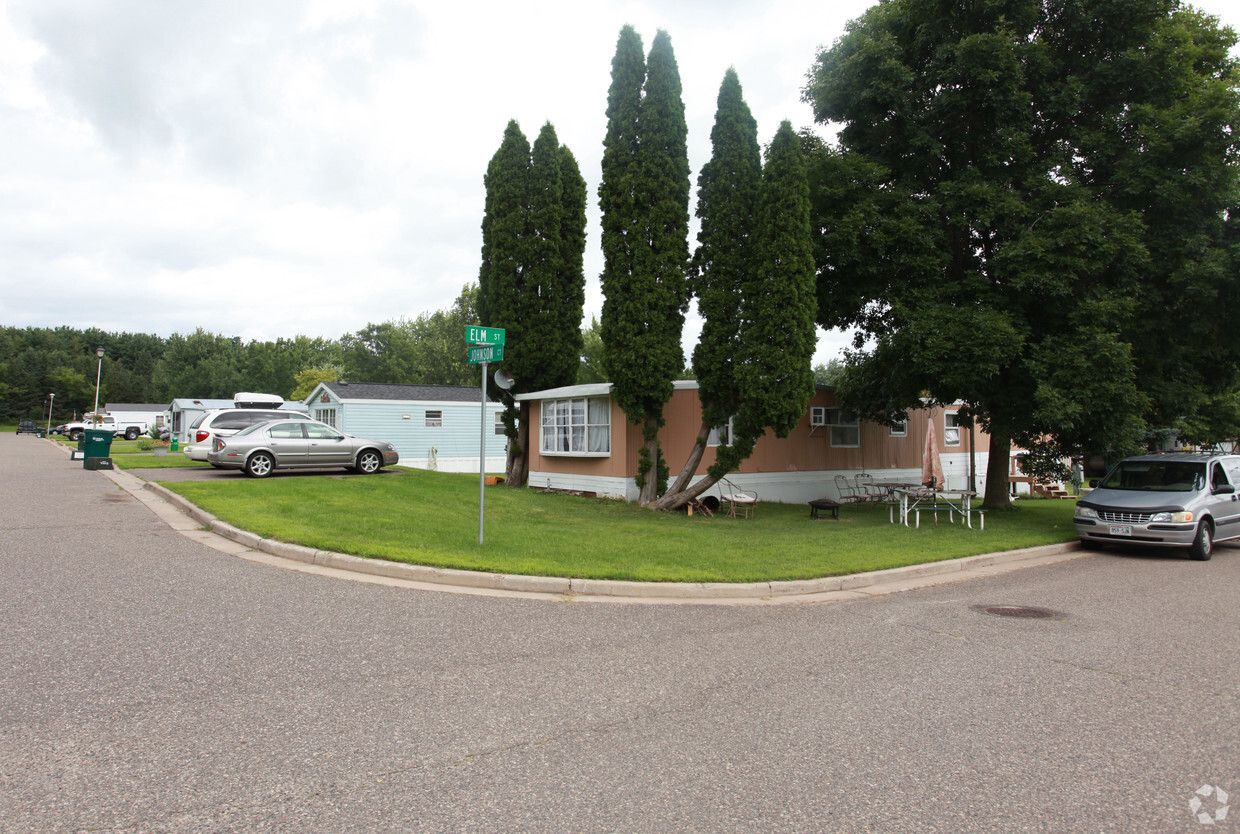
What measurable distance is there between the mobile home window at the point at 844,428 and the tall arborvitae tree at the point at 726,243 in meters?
6.88

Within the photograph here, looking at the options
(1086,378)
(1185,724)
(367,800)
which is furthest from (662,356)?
(367,800)

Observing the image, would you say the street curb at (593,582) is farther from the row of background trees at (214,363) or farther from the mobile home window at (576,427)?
the row of background trees at (214,363)

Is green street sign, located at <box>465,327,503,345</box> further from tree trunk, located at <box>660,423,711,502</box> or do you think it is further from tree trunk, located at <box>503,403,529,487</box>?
tree trunk, located at <box>503,403,529,487</box>

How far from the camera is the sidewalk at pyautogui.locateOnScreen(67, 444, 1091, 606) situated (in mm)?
7664

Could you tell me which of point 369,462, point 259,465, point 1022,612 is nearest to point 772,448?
point 369,462

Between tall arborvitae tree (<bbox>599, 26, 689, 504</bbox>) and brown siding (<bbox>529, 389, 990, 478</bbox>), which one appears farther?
brown siding (<bbox>529, 389, 990, 478</bbox>)

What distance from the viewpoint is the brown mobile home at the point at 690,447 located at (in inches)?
682

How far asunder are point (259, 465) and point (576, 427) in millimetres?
7595

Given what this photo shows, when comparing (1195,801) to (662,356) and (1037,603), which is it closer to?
(1037,603)

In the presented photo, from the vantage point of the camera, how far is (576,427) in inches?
720

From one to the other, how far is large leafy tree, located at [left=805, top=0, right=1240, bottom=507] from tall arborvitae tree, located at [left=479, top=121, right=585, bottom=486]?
6.71 metres

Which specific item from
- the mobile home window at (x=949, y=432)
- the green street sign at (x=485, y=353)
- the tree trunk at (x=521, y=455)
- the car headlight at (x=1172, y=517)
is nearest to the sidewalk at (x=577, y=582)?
the green street sign at (x=485, y=353)

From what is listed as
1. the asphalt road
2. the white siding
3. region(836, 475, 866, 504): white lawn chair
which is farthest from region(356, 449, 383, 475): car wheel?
region(836, 475, 866, 504): white lawn chair

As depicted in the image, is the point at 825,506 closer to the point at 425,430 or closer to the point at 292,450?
the point at 292,450
